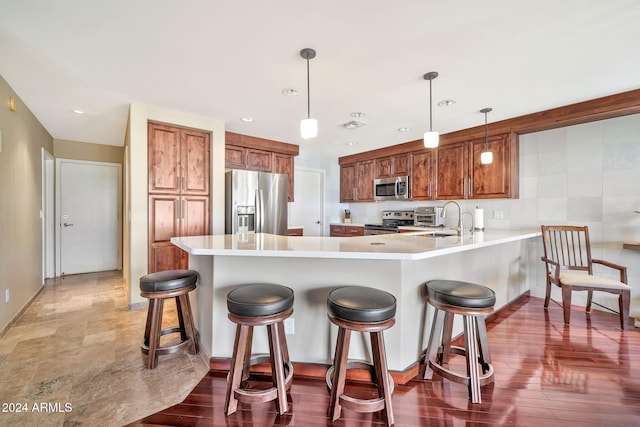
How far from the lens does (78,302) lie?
333 centimetres

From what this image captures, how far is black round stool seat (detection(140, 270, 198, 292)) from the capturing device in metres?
1.92

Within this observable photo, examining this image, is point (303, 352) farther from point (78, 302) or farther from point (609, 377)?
point (78, 302)

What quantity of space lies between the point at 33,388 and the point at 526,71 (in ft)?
13.9

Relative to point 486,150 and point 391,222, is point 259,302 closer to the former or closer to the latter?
point 486,150

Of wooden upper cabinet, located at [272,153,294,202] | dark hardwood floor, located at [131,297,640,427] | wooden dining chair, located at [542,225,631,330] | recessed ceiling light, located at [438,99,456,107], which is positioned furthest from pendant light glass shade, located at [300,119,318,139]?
wooden dining chair, located at [542,225,631,330]

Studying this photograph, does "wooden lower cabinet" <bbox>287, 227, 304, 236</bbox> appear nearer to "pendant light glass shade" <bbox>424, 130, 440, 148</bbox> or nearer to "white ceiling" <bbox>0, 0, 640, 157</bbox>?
"white ceiling" <bbox>0, 0, 640, 157</bbox>

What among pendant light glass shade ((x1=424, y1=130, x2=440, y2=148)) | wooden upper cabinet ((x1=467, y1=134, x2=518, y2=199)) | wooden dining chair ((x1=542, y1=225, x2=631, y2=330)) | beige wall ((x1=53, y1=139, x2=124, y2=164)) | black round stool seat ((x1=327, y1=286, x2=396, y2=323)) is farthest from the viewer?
beige wall ((x1=53, y1=139, x2=124, y2=164))

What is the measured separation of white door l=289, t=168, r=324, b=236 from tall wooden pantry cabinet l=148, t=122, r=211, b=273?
2173mm

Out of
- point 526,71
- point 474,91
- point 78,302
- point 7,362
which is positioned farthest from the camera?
point 78,302

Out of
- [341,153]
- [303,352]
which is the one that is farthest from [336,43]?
[341,153]

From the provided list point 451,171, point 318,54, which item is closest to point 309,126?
point 318,54

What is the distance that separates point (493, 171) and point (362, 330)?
337 cm

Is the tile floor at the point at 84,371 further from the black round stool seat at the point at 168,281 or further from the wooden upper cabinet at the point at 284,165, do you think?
the wooden upper cabinet at the point at 284,165

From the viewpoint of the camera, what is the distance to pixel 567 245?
3064 millimetres
